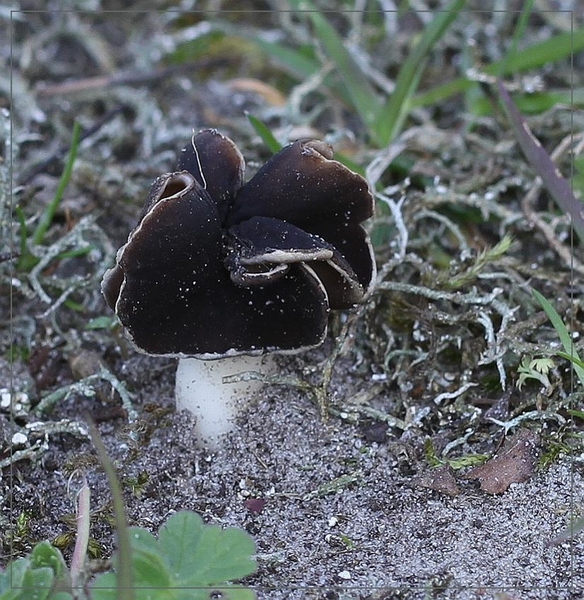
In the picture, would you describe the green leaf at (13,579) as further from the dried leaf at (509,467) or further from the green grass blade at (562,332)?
the green grass blade at (562,332)

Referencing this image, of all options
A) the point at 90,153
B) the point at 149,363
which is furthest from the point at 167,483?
the point at 90,153

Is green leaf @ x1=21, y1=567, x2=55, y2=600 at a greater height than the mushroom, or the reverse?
the mushroom

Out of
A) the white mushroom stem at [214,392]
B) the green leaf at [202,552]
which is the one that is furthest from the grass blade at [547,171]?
the green leaf at [202,552]

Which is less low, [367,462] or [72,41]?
[72,41]

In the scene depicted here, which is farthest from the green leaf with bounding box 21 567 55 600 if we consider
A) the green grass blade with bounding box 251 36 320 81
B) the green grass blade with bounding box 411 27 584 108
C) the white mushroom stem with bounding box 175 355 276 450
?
the green grass blade with bounding box 251 36 320 81

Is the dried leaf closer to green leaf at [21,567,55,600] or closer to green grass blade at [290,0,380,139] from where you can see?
green leaf at [21,567,55,600]

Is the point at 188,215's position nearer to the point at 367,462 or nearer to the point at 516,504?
the point at 367,462
